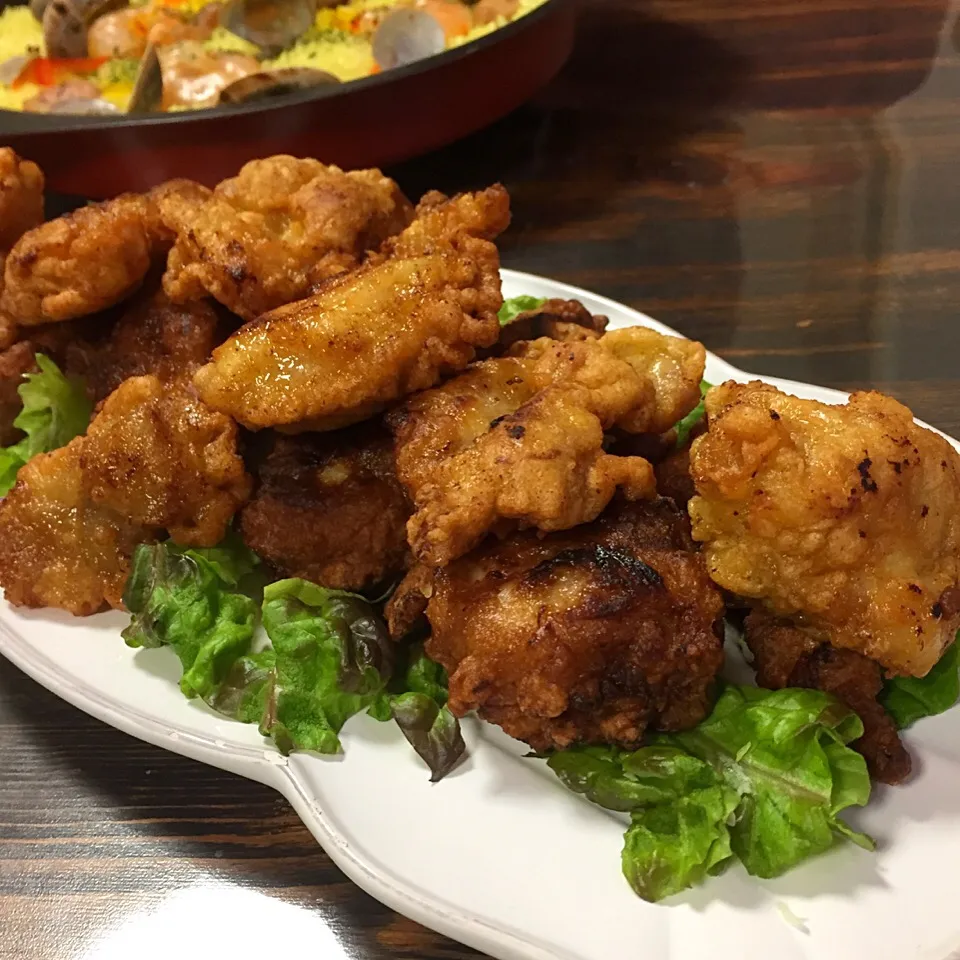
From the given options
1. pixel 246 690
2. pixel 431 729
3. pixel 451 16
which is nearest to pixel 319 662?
pixel 246 690

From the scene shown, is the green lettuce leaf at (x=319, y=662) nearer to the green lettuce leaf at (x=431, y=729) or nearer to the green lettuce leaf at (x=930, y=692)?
the green lettuce leaf at (x=431, y=729)

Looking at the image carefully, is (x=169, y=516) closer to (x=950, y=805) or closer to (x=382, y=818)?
(x=382, y=818)

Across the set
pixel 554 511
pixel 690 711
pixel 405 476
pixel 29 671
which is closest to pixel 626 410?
pixel 554 511

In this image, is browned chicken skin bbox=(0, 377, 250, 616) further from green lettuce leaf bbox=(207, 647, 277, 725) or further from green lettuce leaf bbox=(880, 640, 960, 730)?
green lettuce leaf bbox=(880, 640, 960, 730)

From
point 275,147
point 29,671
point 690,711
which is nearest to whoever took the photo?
point 690,711

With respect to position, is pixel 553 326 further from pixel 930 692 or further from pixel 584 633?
pixel 930 692

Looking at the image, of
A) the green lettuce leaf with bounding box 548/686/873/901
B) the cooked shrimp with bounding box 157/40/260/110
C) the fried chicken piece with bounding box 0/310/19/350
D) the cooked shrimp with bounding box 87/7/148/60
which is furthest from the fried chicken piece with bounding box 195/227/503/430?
the cooked shrimp with bounding box 87/7/148/60
